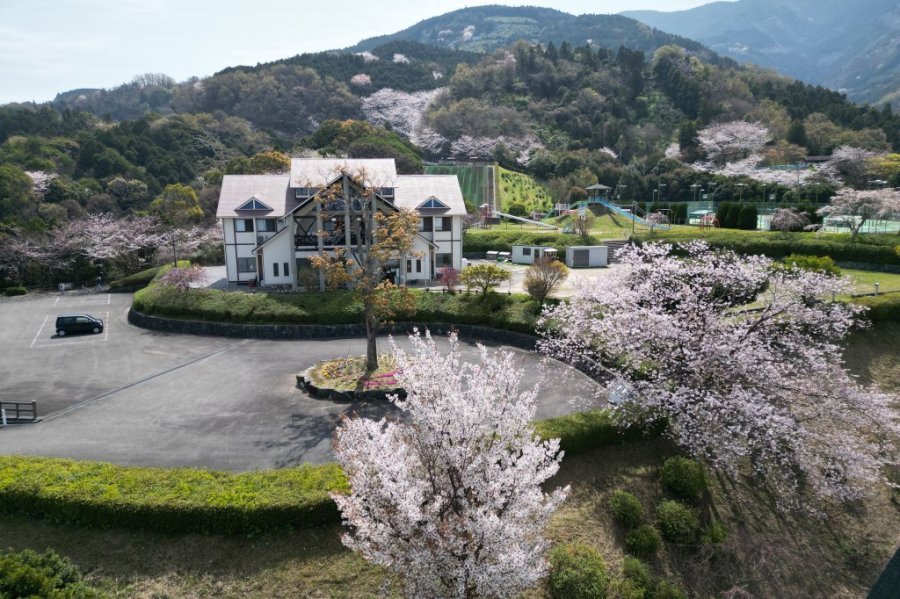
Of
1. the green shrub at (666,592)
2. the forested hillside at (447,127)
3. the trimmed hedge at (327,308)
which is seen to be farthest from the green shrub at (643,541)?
the forested hillside at (447,127)

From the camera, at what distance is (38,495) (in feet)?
41.7

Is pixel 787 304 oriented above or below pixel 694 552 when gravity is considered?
above

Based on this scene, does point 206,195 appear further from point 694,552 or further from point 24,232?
point 694,552

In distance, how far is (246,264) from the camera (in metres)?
37.5

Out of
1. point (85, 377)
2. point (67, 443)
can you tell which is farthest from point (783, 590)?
point (85, 377)

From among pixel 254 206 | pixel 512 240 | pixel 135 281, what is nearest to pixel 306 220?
pixel 254 206

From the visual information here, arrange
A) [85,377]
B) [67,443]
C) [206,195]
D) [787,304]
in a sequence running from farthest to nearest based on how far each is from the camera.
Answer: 1. [206,195]
2. [85,377]
3. [67,443]
4. [787,304]

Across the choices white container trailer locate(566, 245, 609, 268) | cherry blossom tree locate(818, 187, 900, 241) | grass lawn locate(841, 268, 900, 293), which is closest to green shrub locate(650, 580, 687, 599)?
grass lawn locate(841, 268, 900, 293)

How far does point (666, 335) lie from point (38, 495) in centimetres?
1622

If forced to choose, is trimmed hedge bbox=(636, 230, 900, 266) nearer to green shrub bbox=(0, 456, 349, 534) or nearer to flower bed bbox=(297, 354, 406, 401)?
flower bed bbox=(297, 354, 406, 401)

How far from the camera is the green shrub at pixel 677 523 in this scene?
13531mm

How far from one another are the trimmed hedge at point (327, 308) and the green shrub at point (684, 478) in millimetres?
11401

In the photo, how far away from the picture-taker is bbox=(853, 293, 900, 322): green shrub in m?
23.7

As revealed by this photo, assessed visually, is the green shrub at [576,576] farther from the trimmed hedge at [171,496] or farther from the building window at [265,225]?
the building window at [265,225]
